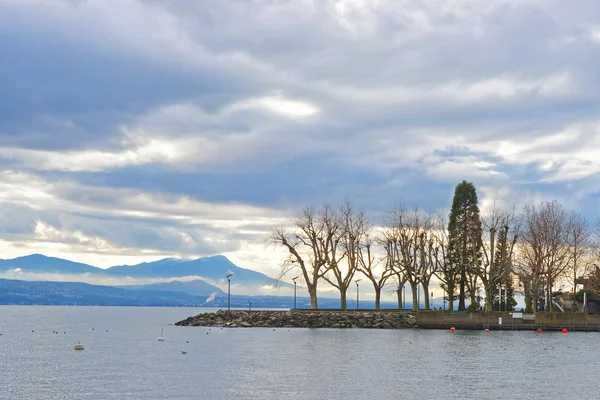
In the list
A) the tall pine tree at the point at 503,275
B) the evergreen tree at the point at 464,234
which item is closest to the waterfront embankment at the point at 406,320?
the tall pine tree at the point at 503,275

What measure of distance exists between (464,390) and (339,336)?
50.3m

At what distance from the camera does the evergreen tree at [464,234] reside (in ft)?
425

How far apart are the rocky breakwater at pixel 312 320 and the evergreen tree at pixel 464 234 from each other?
15336mm

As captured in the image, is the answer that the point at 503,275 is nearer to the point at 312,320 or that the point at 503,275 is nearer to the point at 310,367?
the point at 312,320

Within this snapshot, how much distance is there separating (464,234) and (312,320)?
31440 mm

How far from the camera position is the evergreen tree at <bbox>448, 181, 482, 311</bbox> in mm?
129500

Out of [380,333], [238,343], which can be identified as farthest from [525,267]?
[238,343]

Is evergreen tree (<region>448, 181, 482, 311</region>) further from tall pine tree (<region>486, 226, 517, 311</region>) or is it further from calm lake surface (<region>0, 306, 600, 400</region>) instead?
calm lake surface (<region>0, 306, 600, 400</region>)

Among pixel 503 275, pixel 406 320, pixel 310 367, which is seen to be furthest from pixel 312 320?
pixel 310 367

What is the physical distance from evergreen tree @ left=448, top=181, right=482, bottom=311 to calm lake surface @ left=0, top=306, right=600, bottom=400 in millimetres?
24494

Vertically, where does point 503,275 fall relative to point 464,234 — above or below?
below

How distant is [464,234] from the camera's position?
136 metres

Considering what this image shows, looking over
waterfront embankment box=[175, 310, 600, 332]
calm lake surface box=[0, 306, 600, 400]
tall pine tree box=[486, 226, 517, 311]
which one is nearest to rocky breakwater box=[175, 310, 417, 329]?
waterfront embankment box=[175, 310, 600, 332]

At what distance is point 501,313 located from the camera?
4547 inches
